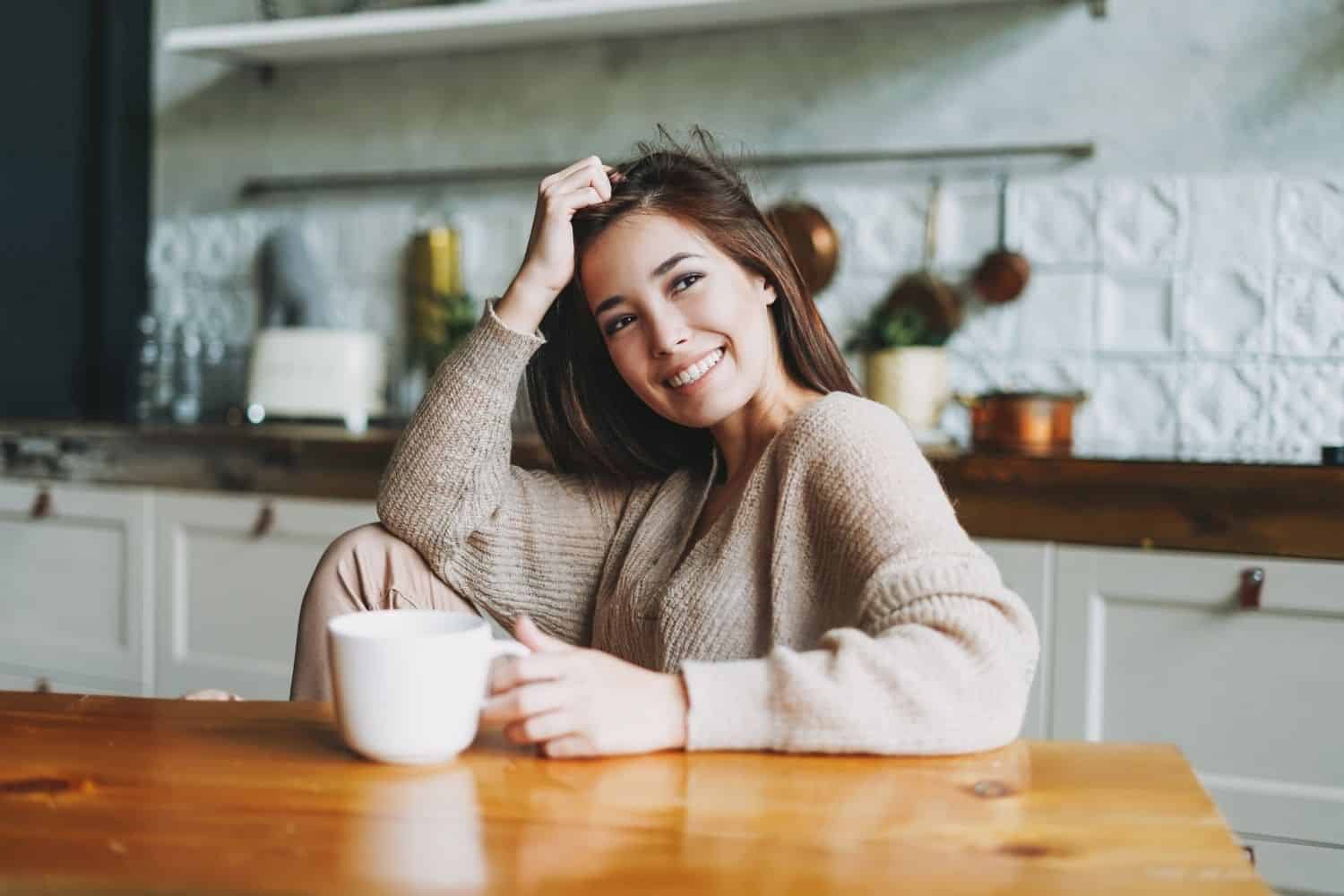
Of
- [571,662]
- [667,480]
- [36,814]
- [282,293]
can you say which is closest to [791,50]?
[282,293]

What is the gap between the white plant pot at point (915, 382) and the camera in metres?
2.46

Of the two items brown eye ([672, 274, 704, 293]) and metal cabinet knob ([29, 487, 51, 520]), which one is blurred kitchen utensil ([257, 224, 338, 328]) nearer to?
metal cabinet knob ([29, 487, 51, 520])

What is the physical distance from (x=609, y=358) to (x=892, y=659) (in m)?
0.64

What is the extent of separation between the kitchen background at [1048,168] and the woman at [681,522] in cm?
111

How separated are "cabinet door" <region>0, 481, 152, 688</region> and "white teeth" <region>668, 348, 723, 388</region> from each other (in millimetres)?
1653

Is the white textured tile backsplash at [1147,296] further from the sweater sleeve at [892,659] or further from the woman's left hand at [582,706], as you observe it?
the woman's left hand at [582,706]

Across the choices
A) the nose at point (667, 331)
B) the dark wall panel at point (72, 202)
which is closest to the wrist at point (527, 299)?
the nose at point (667, 331)

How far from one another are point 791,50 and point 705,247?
5.12 ft

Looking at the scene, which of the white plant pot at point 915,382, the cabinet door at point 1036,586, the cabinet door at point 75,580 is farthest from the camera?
the cabinet door at point 75,580

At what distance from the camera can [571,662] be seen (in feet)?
2.65

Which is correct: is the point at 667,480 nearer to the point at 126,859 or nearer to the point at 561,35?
the point at 126,859

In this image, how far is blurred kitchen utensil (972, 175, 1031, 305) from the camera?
2484 mm

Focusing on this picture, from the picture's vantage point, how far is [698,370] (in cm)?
124

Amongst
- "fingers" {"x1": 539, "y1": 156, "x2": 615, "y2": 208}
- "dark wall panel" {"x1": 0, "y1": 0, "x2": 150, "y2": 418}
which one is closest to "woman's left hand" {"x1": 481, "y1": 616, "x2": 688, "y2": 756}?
"fingers" {"x1": 539, "y1": 156, "x2": 615, "y2": 208}
